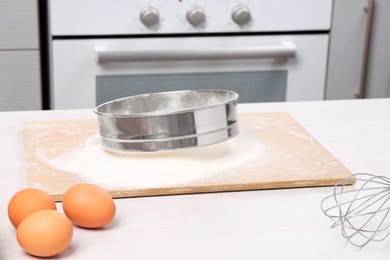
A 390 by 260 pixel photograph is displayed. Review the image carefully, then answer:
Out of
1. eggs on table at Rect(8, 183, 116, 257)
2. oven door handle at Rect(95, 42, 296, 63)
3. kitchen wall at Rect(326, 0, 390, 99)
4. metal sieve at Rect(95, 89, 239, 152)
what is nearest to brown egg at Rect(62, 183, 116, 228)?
eggs on table at Rect(8, 183, 116, 257)

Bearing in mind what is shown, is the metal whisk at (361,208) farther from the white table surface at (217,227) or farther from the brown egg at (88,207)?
the brown egg at (88,207)

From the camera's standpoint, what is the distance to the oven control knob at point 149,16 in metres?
1.58

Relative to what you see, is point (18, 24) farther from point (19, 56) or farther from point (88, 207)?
point (88, 207)

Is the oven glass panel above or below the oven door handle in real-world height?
below

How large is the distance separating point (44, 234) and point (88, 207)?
7cm

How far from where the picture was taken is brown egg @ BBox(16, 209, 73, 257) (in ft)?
1.90

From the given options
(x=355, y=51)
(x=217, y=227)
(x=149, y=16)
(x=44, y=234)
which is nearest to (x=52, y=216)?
(x=44, y=234)

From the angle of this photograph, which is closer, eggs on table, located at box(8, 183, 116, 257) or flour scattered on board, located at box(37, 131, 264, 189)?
eggs on table, located at box(8, 183, 116, 257)

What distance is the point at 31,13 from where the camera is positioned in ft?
5.10

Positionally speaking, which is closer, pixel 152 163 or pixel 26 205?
pixel 26 205

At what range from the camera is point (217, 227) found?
0.66 meters

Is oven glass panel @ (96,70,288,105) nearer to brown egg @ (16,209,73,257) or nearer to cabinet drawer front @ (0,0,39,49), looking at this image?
cabinet drawer front @ (0,0,39,49)

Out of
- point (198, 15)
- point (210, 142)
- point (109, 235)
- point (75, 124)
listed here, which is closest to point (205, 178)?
point (210, 142)

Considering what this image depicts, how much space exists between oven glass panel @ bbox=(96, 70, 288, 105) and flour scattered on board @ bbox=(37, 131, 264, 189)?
2.47 feet
